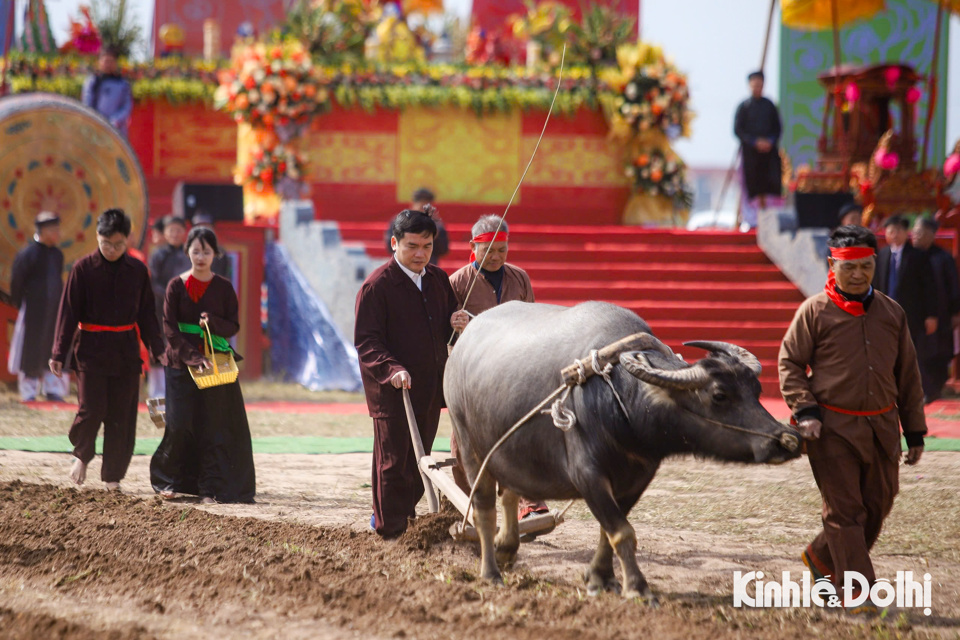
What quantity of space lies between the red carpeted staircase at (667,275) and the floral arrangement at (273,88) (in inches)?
74.5

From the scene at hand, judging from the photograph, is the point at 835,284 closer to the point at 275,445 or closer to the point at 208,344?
the point at 208,344

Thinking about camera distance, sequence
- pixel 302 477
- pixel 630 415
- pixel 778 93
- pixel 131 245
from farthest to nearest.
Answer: pixel 778 93 → pixel 131 245 → pixel 302 477 → pixel 630 415

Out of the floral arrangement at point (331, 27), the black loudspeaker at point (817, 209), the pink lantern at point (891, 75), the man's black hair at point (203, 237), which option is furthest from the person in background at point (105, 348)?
the pink lantern at point (891, 75)

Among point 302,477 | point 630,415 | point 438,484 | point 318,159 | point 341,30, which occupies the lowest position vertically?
point 302,477

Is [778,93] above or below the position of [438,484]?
above

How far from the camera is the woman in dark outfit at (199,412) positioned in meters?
7.67

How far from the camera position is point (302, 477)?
8.66 m

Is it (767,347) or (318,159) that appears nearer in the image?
(767,347)

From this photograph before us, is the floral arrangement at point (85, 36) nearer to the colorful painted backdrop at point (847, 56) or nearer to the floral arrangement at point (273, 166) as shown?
the floral arrangement at point (273, 166)

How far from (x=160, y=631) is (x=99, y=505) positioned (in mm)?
2672

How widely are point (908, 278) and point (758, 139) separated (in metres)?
4.50

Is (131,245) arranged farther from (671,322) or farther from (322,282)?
(671,322)

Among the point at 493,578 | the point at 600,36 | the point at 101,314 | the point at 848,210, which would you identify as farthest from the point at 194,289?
the point at 600,36

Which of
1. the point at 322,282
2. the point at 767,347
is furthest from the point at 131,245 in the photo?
the point at 767,347
